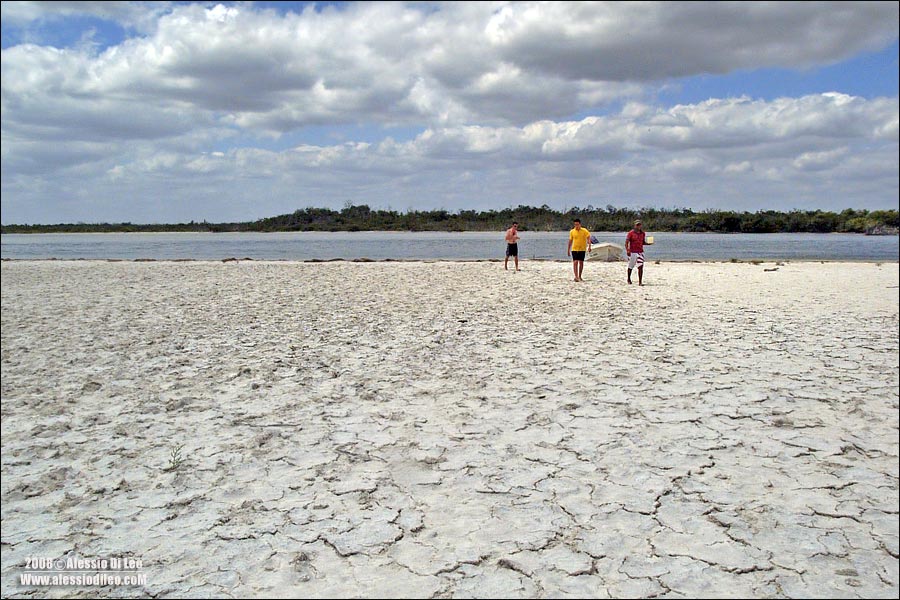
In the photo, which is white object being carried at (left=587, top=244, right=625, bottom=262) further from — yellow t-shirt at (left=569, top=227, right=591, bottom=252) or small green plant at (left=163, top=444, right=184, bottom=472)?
small green plant at (left=163, top=444, right=184, bottom=472)

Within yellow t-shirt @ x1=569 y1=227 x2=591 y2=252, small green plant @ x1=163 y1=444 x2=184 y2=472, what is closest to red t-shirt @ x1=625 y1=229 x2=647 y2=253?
yellow t-shirt @ x1=569 y1=227 x2=591 y2=252

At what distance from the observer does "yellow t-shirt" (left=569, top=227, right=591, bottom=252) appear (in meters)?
16.6

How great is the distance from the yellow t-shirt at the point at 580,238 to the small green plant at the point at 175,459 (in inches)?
520

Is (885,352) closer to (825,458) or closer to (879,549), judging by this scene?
(825,458)

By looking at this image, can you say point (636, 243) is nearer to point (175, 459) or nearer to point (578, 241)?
point (578, 241)

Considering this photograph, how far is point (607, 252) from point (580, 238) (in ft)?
28.6

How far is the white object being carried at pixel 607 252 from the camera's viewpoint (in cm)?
2478

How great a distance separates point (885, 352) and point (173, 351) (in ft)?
30.3

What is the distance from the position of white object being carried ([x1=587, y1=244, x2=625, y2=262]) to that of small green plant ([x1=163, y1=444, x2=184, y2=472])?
2145 cm

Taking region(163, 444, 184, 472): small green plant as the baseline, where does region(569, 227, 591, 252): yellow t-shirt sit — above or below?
above

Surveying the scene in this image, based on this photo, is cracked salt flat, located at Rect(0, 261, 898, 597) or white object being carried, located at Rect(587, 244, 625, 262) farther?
white object being carried, located at Rect(587, 244, 625, 262)

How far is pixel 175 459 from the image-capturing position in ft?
15.5

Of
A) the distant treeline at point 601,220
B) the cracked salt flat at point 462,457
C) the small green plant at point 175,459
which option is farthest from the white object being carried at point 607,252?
the small green plant at point 175,459

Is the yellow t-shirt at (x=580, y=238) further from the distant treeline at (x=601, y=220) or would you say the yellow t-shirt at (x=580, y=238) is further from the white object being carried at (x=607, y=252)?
the white object being carried at (x=607, y=252)
